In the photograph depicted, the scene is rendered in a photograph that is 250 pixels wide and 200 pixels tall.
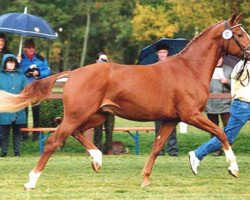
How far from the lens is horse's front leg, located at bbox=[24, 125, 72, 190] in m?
11.2

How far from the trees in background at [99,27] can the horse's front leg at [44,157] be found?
174 ft

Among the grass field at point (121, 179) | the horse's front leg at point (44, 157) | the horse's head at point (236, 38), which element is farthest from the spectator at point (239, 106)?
the horse's front leg at point (44, 157)

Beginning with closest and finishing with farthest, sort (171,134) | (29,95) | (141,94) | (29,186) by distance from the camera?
(29,186) < (141,94) < (29,95) < (171,134)

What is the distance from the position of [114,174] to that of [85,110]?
6.53 ft

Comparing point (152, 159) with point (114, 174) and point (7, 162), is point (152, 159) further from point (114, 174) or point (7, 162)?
point (7, 162)

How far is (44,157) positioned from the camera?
11266 mm

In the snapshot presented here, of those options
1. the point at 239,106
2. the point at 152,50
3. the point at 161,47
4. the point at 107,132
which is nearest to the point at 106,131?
the point at 107,132

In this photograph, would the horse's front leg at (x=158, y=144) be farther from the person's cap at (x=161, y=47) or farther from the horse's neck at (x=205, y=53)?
the person's cap at (x=161, y=47)

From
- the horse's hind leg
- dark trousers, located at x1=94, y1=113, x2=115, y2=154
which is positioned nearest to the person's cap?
dark trousers, located at x1=94, y1=113, x2=115, y2=154

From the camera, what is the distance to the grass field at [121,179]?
10.8 m

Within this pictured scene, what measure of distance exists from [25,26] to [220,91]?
4240 mm

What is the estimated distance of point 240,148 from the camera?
59.8 ft

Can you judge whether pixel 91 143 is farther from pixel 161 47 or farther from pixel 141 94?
pixel 161 47

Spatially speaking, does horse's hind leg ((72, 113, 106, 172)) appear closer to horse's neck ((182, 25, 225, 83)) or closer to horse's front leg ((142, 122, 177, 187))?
horse's front leg ((142, 122, 177, 187))
